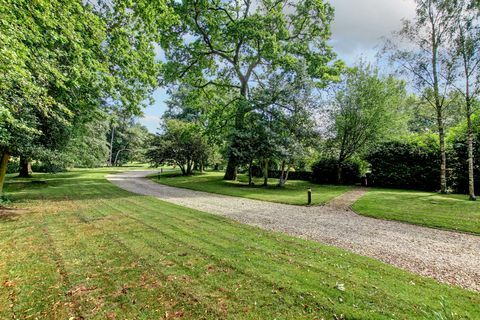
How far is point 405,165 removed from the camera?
692 inches

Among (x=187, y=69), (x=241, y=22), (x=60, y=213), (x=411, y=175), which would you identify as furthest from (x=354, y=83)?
(x=60, y=213)

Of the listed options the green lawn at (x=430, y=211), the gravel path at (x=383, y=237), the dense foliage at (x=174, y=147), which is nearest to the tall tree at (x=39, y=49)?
the gravel path at (x=383, y=237)

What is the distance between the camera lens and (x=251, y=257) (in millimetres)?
4719

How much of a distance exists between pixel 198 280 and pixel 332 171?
20.4 metres

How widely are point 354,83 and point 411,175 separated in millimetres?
8706

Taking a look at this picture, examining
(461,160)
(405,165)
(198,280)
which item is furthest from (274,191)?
(198,280)

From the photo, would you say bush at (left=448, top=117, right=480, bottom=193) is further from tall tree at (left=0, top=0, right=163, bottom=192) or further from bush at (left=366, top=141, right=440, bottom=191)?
tall tree at (left=0, top=0, right=163, bottom=192)

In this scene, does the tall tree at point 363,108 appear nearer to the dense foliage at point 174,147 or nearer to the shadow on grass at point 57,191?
the dense foliage at point 174,147

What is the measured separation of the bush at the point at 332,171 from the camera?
21.2 metres

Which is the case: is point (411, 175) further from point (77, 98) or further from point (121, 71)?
point (77, 98)

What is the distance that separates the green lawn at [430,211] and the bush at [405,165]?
20.5 feet

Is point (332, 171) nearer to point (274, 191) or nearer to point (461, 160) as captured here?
point (274, 191)

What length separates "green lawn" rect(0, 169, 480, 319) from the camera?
3.06 m

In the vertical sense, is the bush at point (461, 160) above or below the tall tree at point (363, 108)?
below
